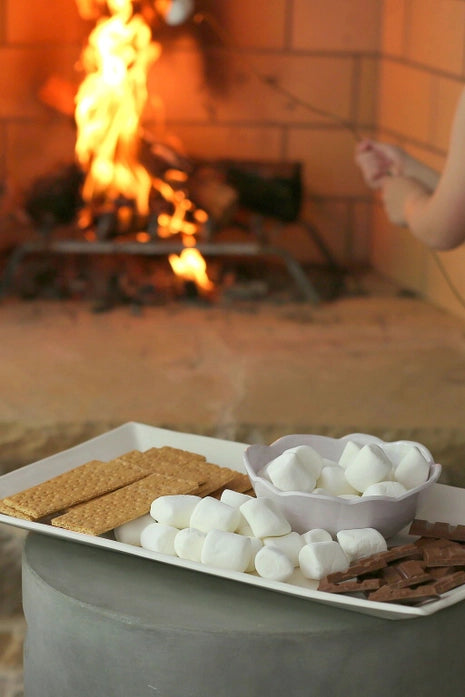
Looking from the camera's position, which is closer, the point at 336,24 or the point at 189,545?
the point at 189,545

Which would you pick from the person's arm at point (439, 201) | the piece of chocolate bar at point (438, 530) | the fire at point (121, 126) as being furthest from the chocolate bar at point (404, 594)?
the fire at point (121, 126)

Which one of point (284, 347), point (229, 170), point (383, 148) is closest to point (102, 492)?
point (383, 148)

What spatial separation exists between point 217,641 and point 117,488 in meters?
0.28

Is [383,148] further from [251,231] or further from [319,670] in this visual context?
[319,670]

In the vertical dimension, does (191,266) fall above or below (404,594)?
below

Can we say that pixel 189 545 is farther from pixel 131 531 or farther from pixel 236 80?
pixel 236 80

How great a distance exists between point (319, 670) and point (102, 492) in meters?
0.31

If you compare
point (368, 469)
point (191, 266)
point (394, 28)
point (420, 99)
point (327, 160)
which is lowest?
point (191, 266)

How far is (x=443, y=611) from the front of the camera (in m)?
1.01

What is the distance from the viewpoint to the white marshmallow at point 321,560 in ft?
3.30

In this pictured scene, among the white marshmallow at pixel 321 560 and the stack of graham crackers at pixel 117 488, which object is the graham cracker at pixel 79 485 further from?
the white marshmallow at pixel 321 560

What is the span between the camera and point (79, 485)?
120 centimetres

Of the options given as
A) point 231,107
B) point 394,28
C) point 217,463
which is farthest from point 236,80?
point 217,463

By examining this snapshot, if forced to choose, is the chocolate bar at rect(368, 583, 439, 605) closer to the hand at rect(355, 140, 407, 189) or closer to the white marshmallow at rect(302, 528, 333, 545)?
the white marshmallow at rect(302, 528, 333, 545)
